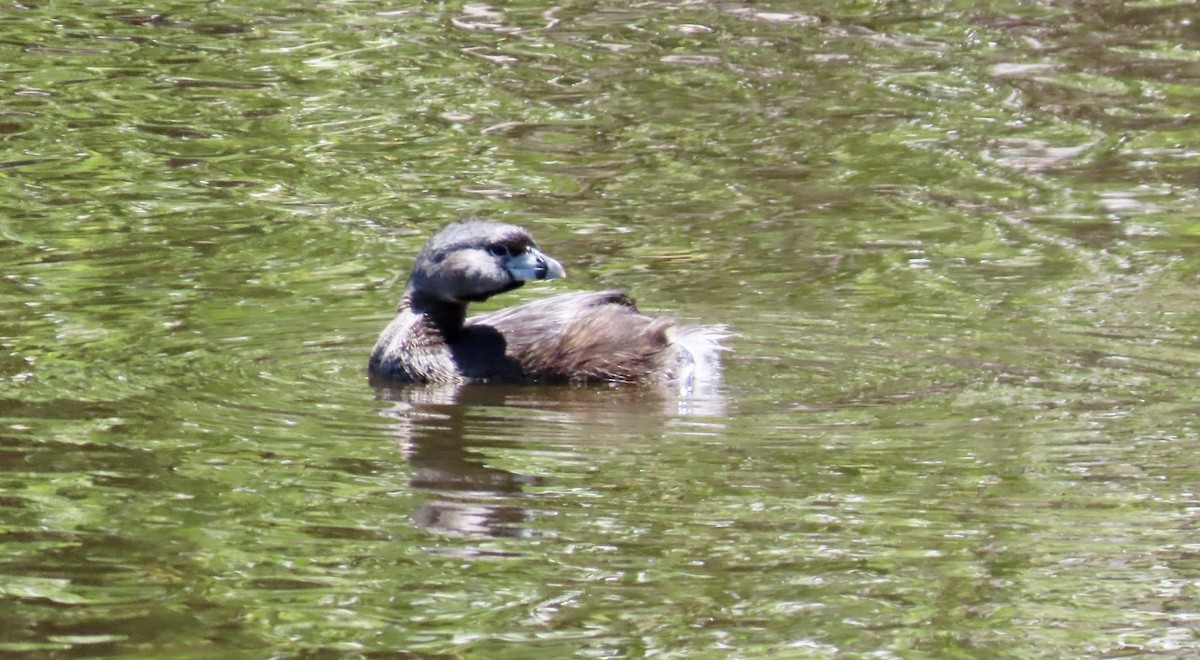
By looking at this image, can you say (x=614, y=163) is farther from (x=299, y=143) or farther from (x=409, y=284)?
(x=409, y=284)

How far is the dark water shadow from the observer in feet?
20.5

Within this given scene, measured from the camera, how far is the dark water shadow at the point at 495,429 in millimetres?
6246

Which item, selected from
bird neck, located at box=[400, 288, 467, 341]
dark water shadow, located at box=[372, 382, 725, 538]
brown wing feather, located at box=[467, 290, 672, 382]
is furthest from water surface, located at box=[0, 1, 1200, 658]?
bird neck, located at box=[400, 288, 467, 341]

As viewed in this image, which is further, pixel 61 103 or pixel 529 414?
pixel 61 103

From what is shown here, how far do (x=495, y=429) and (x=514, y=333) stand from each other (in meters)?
1.12

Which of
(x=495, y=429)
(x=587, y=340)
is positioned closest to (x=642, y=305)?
(x=587, y=340)

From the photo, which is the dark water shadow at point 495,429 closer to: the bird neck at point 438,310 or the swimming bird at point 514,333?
the swimming bird at point 514,333

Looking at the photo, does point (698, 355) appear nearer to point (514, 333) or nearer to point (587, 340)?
point (587, 340)

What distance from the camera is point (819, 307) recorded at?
8984 millimetres

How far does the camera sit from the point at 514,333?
332 inches

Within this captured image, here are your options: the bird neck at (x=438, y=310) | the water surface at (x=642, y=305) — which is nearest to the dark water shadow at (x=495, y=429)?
the water surface at (x=642, y=305)

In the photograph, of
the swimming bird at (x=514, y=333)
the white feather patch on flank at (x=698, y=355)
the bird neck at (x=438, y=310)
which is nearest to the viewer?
the white feather patch on flank at (x=698, y=355)

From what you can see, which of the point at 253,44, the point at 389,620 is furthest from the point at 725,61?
the point at 389,620

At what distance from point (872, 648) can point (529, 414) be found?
9.03 ft
